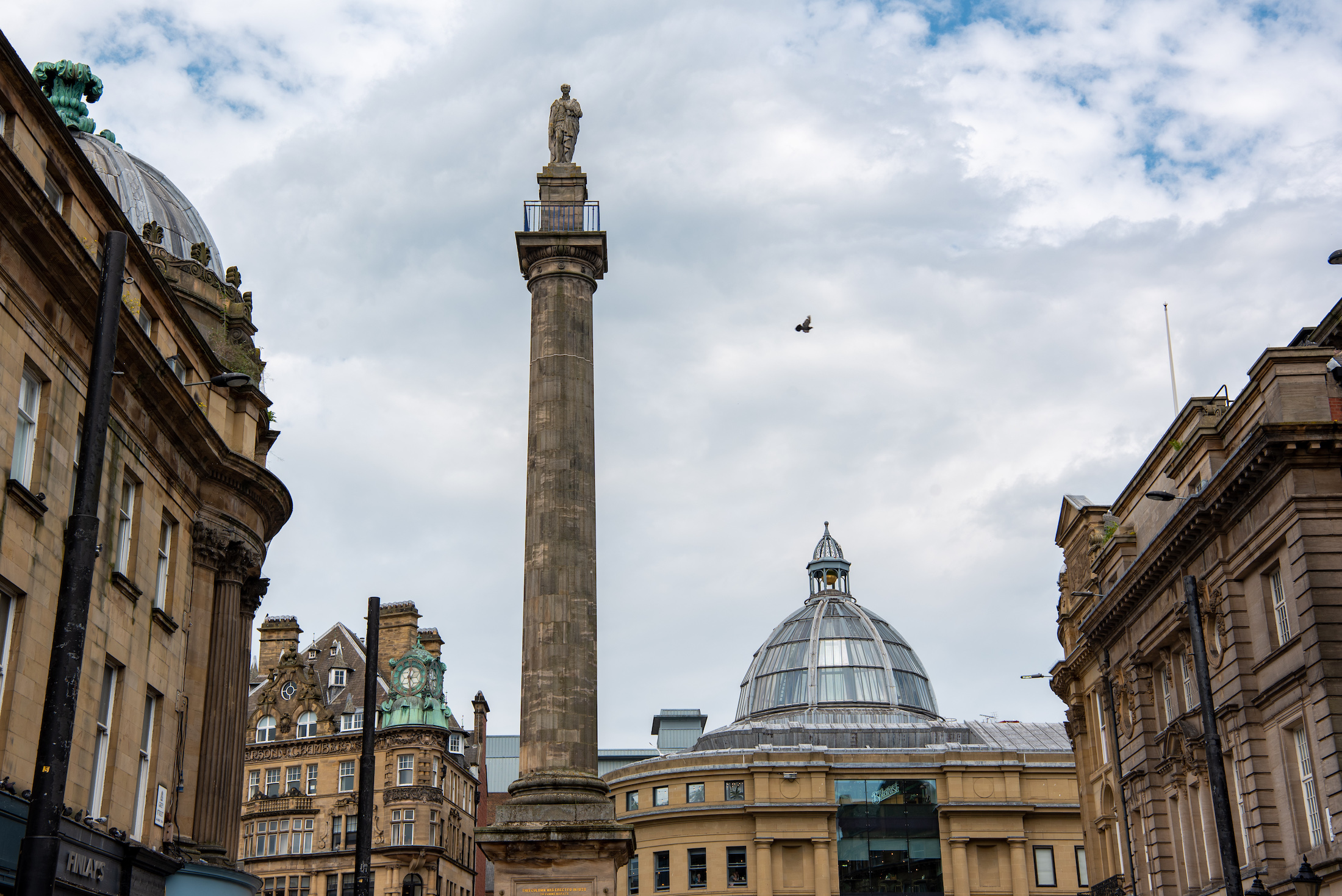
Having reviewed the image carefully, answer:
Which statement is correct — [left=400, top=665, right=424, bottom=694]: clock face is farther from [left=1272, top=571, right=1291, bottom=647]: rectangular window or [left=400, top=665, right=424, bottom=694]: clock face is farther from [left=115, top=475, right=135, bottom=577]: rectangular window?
[left=1272, top=571, right=1291, bottom=647]: rectangular window

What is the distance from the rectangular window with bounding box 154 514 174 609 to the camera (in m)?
26.5

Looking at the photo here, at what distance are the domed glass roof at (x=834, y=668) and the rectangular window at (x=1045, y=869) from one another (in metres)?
13.4

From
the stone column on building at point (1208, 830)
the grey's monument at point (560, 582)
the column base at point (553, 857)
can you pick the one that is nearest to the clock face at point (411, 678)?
the grey's monument at point (560, 582)

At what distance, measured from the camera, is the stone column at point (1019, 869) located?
222 feet

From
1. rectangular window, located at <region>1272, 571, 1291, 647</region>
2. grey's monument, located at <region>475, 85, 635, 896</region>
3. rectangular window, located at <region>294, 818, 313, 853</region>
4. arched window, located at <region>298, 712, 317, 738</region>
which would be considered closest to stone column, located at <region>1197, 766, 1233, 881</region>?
rectangular window, located at <region>1272, 571, 1291, 647</region>

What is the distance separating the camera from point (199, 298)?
112ft

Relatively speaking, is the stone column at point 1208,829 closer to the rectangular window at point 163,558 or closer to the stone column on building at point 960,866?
the rectangular window at point 163,558

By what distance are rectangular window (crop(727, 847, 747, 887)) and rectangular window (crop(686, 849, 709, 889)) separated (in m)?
1.14

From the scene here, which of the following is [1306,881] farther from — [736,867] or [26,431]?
[736,867]

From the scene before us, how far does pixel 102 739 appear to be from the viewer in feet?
74.0

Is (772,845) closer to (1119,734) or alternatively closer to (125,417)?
(1119,734)

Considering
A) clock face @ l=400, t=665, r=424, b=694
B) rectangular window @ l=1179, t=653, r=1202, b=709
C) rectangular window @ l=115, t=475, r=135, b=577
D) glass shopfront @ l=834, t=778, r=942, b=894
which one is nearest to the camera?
rectangular window @ l=115, t=475, r=135, b=577

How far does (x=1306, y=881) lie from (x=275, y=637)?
63481 millimetres

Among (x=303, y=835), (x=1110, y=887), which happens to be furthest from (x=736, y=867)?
(x=1110, y=887)
